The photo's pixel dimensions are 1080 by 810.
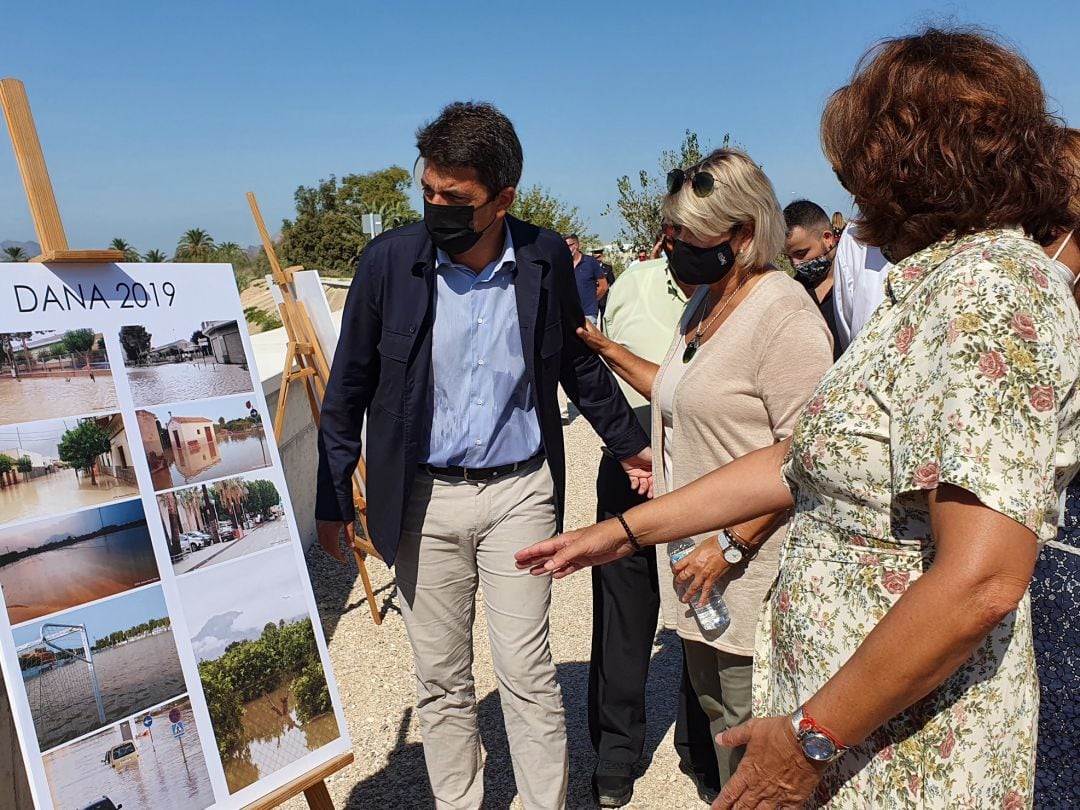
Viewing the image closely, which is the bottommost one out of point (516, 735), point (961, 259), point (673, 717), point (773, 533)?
point (673, 717)

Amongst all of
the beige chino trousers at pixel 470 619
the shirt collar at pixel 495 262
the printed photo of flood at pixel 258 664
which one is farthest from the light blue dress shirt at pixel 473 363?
the printed photo of flood at pixel 258 664

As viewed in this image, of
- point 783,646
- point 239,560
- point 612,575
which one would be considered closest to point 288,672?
point 239,560

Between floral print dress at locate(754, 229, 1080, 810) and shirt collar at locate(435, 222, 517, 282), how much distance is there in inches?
57.1

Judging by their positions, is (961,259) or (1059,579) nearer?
(961,259)

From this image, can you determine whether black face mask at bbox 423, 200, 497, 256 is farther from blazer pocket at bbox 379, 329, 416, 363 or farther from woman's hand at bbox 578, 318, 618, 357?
woman's hand at bbox 578, 318, 618, 357

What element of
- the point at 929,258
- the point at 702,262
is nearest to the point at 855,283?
the point at 702,262

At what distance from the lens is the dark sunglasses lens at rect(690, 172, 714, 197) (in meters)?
2.31

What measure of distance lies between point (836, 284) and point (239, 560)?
2940 mm

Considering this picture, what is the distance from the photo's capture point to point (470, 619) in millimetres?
2758

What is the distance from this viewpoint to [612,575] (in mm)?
3113

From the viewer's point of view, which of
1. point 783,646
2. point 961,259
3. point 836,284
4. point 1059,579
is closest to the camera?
point 961,259

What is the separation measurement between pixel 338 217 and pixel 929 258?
158ft

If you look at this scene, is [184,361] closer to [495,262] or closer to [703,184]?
[495,262]

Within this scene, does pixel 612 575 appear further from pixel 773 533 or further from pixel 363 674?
pixel 363 674
